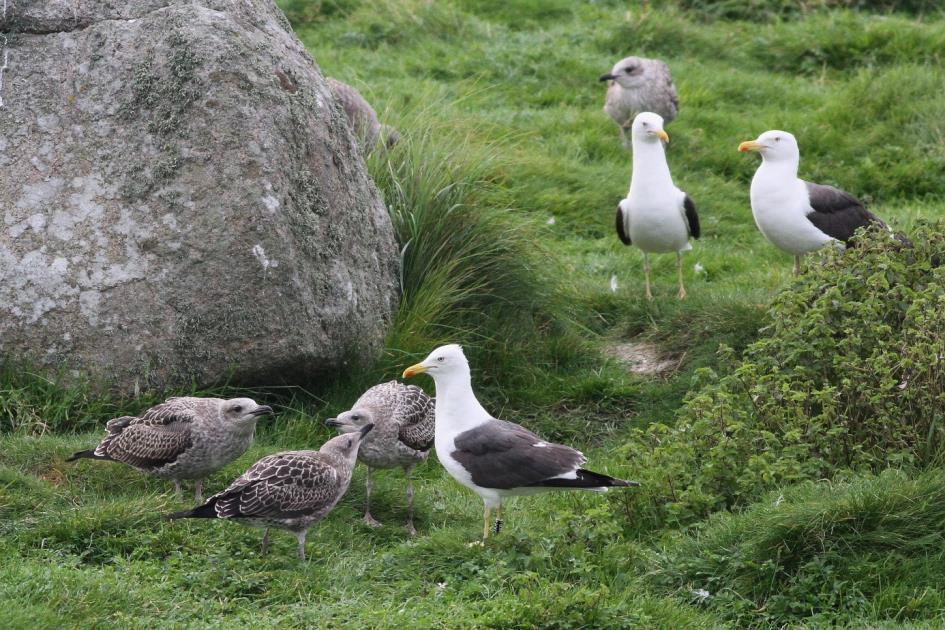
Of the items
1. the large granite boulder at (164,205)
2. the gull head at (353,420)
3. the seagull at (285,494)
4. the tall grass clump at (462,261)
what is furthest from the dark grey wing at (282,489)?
the tall grass clump at (462,261)

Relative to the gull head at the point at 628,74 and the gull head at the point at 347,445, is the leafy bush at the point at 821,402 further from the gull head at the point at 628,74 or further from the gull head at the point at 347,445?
the gull head at the point at 628,74

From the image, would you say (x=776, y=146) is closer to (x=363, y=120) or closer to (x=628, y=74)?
(x=363, y=120)

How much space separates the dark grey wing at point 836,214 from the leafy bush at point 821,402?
211cm

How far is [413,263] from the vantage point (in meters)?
8.60

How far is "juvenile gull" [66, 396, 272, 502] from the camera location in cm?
636

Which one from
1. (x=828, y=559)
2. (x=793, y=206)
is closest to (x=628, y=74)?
(x=793, y=206)

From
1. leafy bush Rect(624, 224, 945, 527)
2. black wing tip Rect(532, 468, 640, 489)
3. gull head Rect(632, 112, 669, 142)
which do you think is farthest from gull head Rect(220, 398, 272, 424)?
gull head Rect(632, 112, 669, 142)

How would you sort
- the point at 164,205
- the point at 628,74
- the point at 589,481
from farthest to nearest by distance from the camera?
the point at 628,74
the point at 164,205
the point at 589,481

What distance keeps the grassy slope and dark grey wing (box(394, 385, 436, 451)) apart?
36 centimetres

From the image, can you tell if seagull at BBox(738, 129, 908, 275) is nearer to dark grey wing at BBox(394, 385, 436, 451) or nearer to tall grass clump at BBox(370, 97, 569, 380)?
tall grass clump at BBox(370, 97, 569, 380)

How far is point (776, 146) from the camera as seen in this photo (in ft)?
30.6

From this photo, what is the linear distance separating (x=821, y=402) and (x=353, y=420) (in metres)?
2.36

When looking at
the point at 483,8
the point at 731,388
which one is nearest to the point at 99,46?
the point at 731,388

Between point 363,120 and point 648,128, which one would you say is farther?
point 363,120
